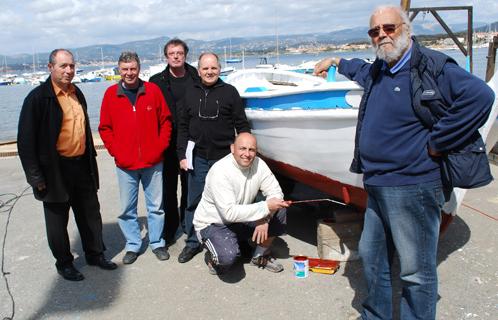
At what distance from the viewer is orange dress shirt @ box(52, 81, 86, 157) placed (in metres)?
3.61

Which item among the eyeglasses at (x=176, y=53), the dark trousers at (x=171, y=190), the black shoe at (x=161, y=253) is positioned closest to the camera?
the eyeglasses at (x=176, y=53)

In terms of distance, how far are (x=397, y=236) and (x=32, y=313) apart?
99.8 inches

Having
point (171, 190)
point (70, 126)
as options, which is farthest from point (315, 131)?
point (70, 126)

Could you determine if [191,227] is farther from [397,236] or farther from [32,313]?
[397,236]

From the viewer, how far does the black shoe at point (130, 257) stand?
417cm

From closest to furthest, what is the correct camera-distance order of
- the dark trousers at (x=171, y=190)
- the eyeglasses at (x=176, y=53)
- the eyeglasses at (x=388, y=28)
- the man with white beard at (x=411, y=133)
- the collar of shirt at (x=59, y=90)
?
the man with white beard at (x=411, y=133) < the eyeglasses at (x=388, y=28) < the collar of shirt at (x=59, y=90) < the eyeglasses at (x=176, y=53) < the dark trousers at (x=171, y=190)

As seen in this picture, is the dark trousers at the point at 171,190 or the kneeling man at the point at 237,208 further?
the dark trousers at the point at 171,190

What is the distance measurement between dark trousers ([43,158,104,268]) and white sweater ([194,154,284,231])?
873 mm

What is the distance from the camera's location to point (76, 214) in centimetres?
400

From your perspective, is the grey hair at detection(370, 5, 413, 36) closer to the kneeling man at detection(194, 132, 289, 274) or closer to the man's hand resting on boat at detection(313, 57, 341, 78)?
the man's hand resting on boat at detection(313, 57, 341, 78)

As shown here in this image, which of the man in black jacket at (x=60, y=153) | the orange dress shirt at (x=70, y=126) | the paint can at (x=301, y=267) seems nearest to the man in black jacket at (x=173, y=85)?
the man in black jacket at (x=60, y=153)

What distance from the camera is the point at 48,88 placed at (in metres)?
3.53

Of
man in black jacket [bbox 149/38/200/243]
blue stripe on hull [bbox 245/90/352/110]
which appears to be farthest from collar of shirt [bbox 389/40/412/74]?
man in black jacket [bbox 149/38/200/243]

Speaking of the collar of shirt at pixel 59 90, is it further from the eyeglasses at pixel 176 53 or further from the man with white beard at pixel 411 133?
the man with white beard at pixel 411 133
